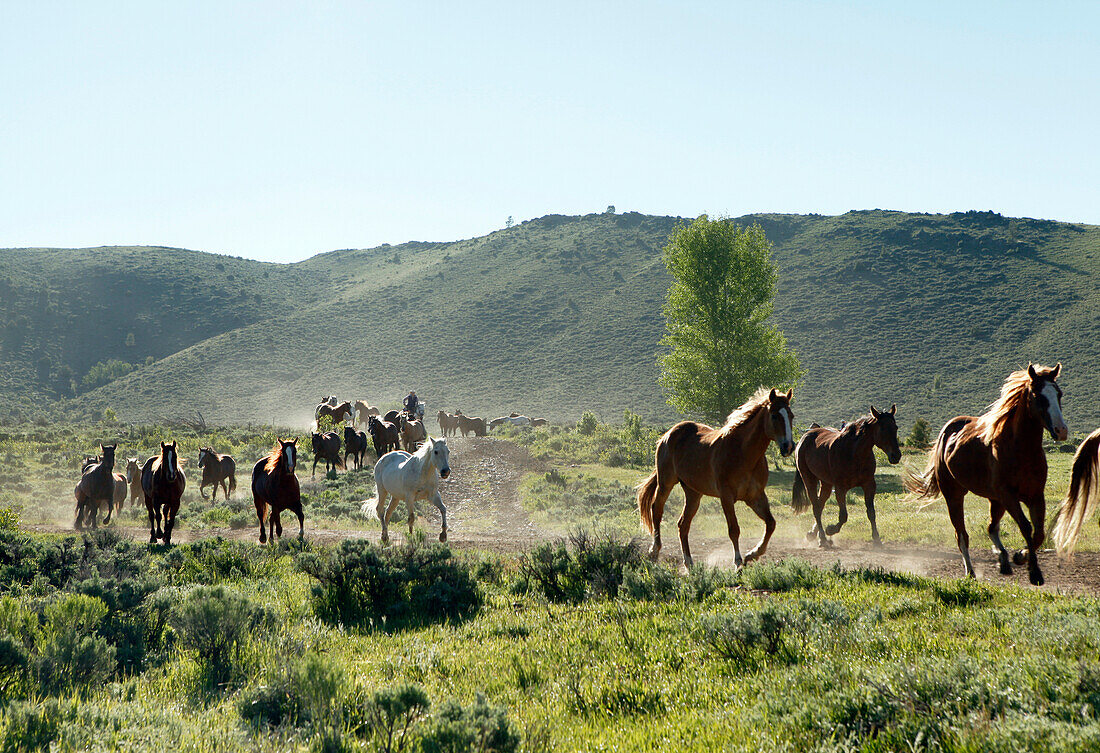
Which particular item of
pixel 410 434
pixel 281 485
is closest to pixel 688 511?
pixel 281 485

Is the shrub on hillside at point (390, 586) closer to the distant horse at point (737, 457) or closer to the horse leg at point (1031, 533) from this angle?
the distant horse at point (737, 457)

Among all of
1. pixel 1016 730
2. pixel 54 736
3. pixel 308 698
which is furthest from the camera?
pixel 308 698

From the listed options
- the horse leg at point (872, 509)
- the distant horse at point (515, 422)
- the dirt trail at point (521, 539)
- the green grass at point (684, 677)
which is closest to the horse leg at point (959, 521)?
the dirt trail at point (521, 539)

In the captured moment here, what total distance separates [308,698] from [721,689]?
2886mm

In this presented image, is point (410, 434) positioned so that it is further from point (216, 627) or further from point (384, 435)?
point (216, 627)

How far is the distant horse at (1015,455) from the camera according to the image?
7.73 metres

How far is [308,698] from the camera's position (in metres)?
4.84

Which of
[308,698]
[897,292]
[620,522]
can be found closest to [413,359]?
[897,292]

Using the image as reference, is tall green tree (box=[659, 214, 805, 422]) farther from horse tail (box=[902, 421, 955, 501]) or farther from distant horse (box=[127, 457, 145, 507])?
distant horse (box=[127, 457, 145, 507])

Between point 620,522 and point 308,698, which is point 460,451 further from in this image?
point 308,698

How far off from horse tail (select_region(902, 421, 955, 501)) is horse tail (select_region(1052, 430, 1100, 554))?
163cm

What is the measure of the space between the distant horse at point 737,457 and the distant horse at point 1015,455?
87.2 inches

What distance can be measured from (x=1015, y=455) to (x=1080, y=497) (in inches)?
29.9

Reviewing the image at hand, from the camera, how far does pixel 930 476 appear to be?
10.3 metres
